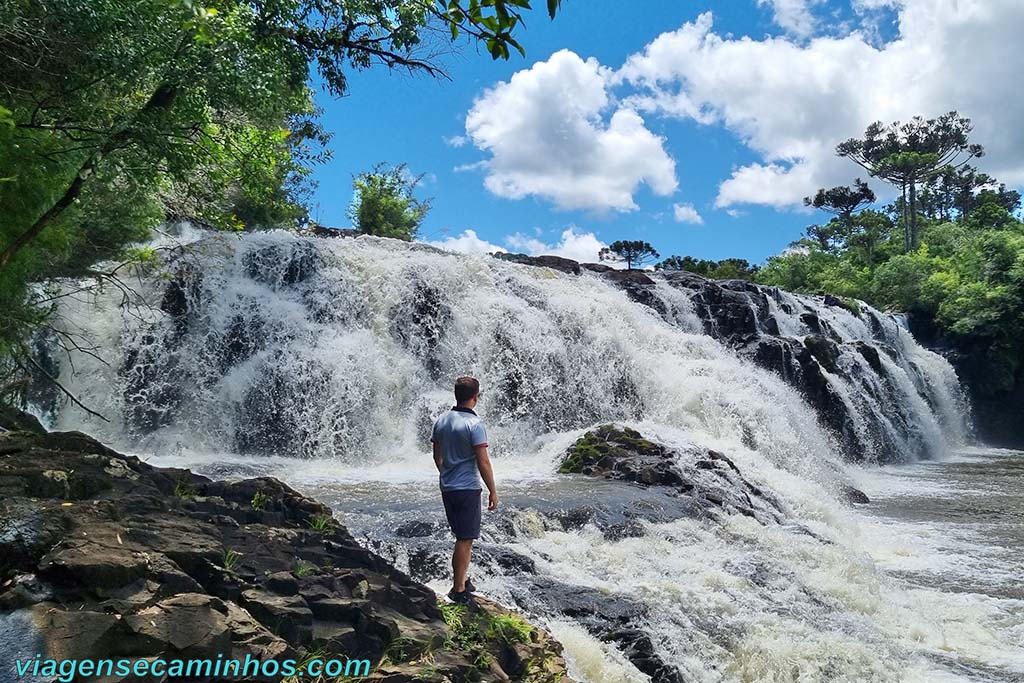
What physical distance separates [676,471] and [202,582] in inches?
309

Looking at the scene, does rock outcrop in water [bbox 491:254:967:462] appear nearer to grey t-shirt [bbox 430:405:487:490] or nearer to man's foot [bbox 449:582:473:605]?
grey t-shirt [bbox 430:405:487:490]

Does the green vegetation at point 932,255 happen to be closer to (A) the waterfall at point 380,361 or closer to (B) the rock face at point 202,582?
(A) the waterfall at point 380,361

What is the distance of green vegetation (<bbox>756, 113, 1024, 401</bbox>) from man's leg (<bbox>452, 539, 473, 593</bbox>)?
2760 cm

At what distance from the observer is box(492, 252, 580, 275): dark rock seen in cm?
2412

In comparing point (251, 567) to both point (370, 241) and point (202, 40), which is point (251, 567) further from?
point (370, 241)

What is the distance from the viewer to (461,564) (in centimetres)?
463

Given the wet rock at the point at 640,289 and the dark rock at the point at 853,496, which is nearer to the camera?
the dark rock at the point at 853,496

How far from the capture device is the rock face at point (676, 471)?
951 cm

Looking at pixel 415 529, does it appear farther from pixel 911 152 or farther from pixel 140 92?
pixel 911 152

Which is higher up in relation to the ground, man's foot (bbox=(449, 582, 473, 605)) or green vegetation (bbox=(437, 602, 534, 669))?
man's foot (bbox=(449, 582, 473, 605))

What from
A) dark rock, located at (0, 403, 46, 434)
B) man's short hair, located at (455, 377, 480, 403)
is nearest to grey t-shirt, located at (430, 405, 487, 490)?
man's short hair, located at (455, 377, 480, 403)

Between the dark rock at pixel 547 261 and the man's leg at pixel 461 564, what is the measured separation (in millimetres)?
19448

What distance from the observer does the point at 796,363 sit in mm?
20422

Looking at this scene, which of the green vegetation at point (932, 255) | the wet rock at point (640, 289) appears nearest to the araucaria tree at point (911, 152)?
the green vegetation at point (932, 255)
